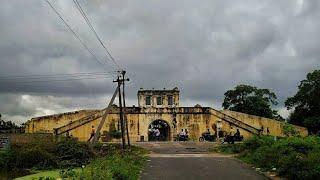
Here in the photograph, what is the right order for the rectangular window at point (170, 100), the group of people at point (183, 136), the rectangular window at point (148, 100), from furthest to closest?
1. the rectangular window at point (170, 100)
2. the rectangular window at point (148, 100)
3. the group of people at point (183, 136)

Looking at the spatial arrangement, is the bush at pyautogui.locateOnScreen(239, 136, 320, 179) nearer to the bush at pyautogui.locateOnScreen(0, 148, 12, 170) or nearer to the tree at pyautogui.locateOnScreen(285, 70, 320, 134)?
the bush at pyautogui.locateOnScreen(0, 148, 12, 170)

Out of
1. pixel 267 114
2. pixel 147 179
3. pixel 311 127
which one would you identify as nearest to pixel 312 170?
pixel 147 179

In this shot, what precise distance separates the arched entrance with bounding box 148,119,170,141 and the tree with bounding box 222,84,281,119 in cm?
1234

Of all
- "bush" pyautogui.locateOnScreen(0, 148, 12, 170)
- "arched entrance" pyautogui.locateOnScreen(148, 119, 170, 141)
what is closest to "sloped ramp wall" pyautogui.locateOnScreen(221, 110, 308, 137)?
"arched entrance" pyautogui.locateOnScreen(148, 119, 170, 141)

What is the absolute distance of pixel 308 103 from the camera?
55531 mm

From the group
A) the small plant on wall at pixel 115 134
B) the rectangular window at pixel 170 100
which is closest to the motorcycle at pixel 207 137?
the rectangular window at pixel 170 100

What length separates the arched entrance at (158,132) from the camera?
52.9 m

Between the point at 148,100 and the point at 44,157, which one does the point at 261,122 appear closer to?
the point at 148,100

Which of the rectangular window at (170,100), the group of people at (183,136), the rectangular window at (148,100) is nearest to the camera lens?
the group of people at (183,136)

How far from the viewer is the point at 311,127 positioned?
53.4m

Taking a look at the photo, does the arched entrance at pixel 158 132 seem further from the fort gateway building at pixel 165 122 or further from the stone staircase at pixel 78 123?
the stone staircase at pixel 78 123

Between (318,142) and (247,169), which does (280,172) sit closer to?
(247,169)

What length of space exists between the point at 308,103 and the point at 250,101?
10.3 metres

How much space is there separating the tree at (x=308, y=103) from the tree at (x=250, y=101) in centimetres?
654
